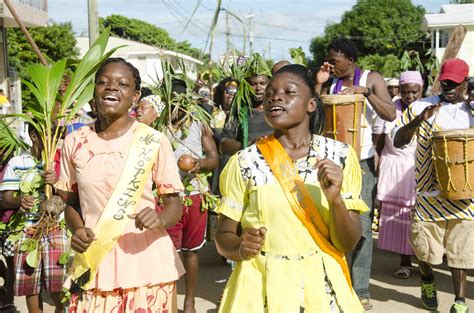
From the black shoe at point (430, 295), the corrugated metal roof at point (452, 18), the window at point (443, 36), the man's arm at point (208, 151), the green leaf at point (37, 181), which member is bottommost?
the black shoe at point (430, 295)

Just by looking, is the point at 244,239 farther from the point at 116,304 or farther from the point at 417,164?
the point at 417,164

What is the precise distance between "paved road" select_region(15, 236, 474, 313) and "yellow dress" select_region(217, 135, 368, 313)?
3.50 m

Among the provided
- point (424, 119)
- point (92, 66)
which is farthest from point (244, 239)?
point (424, 119)

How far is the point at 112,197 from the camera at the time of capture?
391cm

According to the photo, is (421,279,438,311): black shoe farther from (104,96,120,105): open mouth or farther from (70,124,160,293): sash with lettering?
(104,96,120,105): open mouth

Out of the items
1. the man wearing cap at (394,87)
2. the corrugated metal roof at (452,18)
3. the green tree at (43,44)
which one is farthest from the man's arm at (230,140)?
the corrugated metal roof at (452,18)

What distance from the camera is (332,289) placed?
329cm

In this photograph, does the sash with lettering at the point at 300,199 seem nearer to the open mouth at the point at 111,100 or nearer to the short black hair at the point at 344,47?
the open mouth at the point at 111,100

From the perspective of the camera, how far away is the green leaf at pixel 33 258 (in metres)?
5.46

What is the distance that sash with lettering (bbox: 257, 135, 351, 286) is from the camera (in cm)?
326

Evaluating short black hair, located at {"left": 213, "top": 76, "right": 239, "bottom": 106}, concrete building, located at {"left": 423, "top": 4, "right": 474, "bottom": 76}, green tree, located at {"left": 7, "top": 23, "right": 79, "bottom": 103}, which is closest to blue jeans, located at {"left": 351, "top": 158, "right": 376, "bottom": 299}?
short black hair, located at {"left": 213, "top": 76, "right": 239, "bottom": 106}

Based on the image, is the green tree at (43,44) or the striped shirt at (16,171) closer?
the striped shirt at (16,171)

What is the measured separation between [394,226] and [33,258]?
414cm

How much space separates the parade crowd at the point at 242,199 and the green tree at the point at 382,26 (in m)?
57.2
